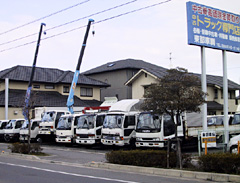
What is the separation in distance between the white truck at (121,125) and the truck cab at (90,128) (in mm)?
1355

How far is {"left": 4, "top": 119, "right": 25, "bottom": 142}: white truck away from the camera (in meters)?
29.9

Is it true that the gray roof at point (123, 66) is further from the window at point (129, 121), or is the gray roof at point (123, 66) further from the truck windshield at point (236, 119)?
the window at point (129, 121)

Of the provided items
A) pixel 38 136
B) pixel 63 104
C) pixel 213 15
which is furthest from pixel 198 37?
pixel 63 104

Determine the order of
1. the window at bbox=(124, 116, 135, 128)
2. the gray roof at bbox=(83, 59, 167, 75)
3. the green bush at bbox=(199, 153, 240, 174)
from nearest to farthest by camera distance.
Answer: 1. the green bush at bbox=(199, 153, 240, 174)
2. the window at bbox=(124, 116, 135, 128)
3. the gray roof at bbox=(83, 59, 167, 75)

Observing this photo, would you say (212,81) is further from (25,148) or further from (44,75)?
(25,148)

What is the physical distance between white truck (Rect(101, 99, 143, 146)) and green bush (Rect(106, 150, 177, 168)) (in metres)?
6.27

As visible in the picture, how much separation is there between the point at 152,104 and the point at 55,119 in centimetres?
1516

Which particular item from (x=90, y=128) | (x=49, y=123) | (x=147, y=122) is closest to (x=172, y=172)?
(x=147, y=122)

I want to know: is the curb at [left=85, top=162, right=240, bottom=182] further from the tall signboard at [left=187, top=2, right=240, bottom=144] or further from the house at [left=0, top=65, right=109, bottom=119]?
the house at [left=0, top=65, right=109, bottom=119]

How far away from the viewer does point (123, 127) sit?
20141 millimetres

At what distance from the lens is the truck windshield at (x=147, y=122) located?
18.3m

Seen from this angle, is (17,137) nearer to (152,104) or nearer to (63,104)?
(63,104)

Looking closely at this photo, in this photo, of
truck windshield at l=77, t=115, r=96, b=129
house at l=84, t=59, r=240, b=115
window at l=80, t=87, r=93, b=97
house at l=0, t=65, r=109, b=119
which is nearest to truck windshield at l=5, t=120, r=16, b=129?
house at l=0, t=65, r=109, b=119

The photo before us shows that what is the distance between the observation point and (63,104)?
40312 millimetres
